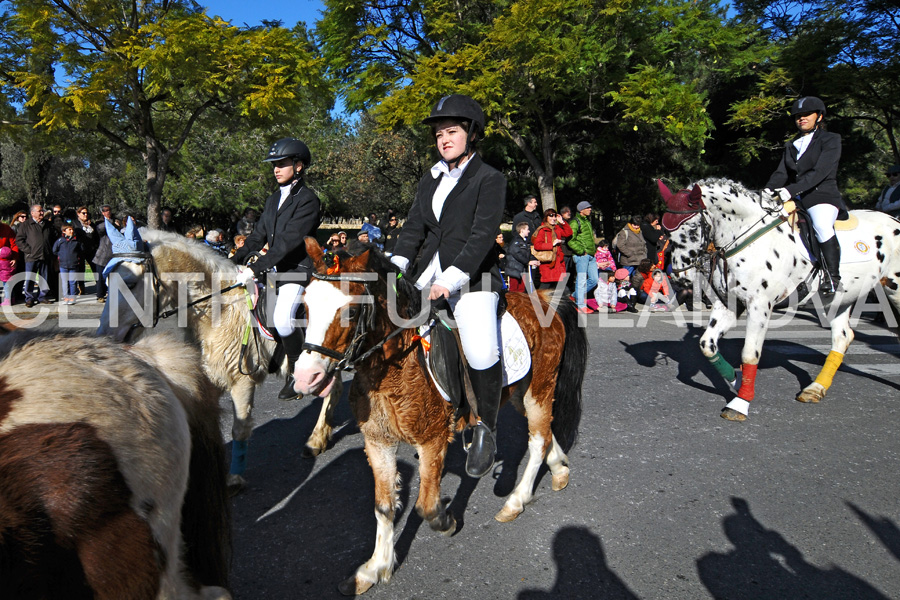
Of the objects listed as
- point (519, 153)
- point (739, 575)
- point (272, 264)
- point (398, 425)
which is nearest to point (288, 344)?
point (398, 425)

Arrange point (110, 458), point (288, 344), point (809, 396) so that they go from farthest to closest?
point (809, 396) → point (288, 344) → point (110, 458)

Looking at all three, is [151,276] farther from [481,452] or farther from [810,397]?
[810,397]

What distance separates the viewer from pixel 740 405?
5.49m

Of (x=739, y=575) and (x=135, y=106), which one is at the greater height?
(x=135, y=106)

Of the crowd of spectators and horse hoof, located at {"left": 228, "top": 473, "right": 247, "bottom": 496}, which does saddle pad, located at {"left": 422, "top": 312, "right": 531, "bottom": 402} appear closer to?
horse hoof, located at {"left": 228, "top": 473, "right": 247, "bottom": 496}

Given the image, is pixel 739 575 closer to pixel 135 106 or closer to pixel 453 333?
pixel 453 333

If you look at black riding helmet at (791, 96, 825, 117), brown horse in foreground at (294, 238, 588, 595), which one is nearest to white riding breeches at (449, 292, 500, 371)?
brown horse in foreground at (294, 238, 588, 595)

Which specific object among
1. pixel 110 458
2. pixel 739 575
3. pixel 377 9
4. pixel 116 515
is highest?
pixel 377 9

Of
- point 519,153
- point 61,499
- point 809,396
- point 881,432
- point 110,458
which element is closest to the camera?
point 61,499

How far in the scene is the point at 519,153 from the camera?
74.6 feet

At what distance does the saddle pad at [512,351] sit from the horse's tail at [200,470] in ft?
5.82

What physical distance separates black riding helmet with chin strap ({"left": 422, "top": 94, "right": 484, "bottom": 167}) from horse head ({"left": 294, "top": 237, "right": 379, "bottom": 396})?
3.10 ft

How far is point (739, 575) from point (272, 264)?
3419 millimetres

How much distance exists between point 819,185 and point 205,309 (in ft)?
19.9
